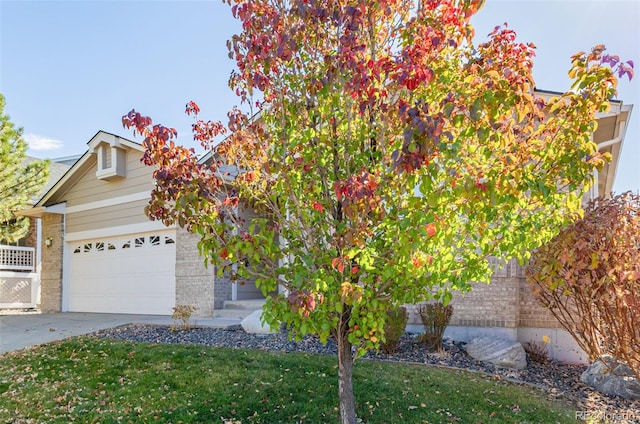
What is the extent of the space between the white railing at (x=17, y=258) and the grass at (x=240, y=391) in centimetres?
1118

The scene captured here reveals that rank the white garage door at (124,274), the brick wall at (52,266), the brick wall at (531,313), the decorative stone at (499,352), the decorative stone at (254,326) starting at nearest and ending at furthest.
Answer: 1. the decorative stone at (499,352)
2. the brick wall at (531,313)
3. the decorative stone at (254,326)
4. the white garage door at (124,274)
5. the brick wall at (52,266)

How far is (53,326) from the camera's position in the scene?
995cm

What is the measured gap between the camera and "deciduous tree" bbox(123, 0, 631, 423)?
2572mm

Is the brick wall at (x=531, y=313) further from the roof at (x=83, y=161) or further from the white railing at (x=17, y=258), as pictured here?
the white railing at (x=17, y=258)

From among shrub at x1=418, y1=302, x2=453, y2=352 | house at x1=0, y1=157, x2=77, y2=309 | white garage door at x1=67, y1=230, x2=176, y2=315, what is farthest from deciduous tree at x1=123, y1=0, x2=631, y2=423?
house at x1=0, y1=157, x2=77, y2=309

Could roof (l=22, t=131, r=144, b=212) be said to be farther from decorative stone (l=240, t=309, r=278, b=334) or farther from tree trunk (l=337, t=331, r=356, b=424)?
tree trunk (l=337, t=331, r=356, b=424)

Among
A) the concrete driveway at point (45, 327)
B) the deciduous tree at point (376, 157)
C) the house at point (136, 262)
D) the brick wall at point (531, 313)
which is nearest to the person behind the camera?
the deciduous tree at point (376, 157)

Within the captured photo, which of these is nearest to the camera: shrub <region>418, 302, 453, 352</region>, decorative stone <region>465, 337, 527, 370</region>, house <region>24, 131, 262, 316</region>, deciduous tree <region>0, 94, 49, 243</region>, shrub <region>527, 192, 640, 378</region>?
shrub <region>527, 192, 640, 378</region>

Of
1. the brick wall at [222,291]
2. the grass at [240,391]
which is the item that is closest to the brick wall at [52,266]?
the brick wall at [222,291]

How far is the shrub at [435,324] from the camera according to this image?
7.03m

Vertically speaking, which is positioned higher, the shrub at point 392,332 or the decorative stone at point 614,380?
the shrub at point 392,332

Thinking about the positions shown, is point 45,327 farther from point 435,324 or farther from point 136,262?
point 435,324

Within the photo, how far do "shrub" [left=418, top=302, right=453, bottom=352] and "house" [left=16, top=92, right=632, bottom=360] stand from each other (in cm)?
92

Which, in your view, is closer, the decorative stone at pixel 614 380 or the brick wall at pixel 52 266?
the decorative stone at pixel 614 380
